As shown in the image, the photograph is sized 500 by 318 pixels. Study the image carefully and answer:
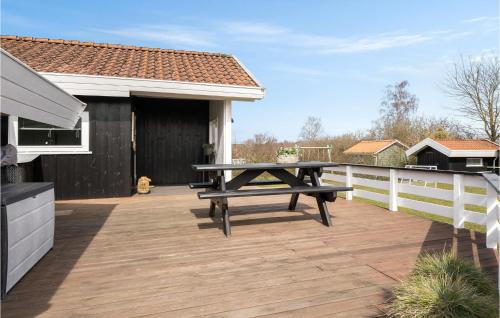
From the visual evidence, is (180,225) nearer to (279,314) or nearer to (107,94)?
(279,314)

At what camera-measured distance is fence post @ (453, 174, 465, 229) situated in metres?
4.02

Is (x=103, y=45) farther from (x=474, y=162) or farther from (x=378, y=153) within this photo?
(x=474, y=162)

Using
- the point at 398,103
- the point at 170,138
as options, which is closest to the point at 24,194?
the point at 170,138

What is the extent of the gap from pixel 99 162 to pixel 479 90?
23823 millimetres

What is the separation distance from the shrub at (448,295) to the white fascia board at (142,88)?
220 inches

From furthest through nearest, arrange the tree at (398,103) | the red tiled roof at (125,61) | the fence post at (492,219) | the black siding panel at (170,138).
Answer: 1. the tree at (398,103)
2. the black siding panel at (170,138)
3. the red tiled roof at (125,61)
4. the fence post at (492,219)

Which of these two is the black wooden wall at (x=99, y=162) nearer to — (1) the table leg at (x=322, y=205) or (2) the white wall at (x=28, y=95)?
(2) the white wall at (x=28, y=95)

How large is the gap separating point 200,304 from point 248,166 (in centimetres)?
196

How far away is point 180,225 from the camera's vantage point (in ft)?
13.7

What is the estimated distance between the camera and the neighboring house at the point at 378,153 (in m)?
18.6

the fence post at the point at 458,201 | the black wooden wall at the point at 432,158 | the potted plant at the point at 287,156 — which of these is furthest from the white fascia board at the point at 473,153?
the potted plant at the point at 287,156

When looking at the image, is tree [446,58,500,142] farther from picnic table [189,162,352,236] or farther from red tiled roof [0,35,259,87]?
picnic table [189,162,352,236]

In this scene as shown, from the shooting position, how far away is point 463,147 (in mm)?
17250

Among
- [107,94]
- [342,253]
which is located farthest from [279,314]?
[107,94]
